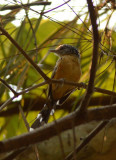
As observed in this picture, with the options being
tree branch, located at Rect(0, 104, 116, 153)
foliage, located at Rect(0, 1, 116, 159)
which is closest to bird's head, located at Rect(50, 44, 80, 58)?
foliage, located at Rect(0, 1, 116, 159)

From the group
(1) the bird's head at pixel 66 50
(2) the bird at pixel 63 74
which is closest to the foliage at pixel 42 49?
(2) the bird at pixel 63 74

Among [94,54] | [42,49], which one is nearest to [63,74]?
[42,49]

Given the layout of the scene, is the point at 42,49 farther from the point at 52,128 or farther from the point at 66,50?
the point at 52,128

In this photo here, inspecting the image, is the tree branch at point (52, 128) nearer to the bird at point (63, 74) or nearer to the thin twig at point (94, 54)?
the thin twig at point (94, 54)

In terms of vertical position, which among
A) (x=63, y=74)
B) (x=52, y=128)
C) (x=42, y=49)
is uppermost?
(x=42, y=49)

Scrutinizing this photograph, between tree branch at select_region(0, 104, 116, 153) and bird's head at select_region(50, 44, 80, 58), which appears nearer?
tree branch at select_region(0, 104, 116, 153)

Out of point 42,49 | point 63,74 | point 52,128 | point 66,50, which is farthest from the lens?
point 66,50

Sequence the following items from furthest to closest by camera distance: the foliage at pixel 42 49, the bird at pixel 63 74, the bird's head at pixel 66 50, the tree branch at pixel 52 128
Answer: the bird's head at pixel 66 50 < the bird at pixel 63 74 < the foliage at pixel 42 49 < the tree branch at pixel 52 128

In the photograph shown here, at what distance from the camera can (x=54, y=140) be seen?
2.46 metres

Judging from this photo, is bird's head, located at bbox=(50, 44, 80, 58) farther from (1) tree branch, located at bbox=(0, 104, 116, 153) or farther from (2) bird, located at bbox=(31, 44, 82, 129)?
(1) tree branch, located at bbox=(0, 104, 116, 153)

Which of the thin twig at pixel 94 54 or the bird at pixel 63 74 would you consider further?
the bird at pixel 63 74

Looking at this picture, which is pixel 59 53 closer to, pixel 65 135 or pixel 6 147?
pixel 65 135

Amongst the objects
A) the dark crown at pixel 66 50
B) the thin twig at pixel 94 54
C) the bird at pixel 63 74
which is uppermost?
the thin twig at pixel 94 54

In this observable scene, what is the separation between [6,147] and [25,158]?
4.37 ft
